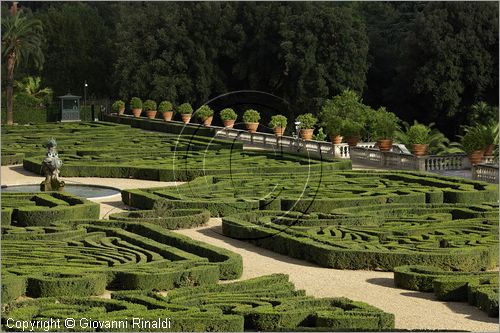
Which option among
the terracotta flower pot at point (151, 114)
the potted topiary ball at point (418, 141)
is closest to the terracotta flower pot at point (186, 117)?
the terracotta flower pot at point (151, 114)

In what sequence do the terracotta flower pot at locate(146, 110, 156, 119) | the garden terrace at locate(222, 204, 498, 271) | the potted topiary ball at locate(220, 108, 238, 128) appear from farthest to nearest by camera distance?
1. the terracotta flower pot at locate(146, 110, 156, 119)
2. the potted topiary ball at locate(220, 108, 238, 128)
3. the garden terrace at locate(222, 204, 498, 271)

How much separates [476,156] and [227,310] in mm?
23370

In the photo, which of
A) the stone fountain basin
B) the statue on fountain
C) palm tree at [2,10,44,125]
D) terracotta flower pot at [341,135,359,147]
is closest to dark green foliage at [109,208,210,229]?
the statue on fountain

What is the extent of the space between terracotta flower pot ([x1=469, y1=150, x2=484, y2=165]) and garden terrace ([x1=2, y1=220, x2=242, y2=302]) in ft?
55.0

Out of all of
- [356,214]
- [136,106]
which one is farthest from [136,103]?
[356,214]

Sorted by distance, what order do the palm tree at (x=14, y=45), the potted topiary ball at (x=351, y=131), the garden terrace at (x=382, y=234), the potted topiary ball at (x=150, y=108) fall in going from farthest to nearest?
the palm tree at (x=14, y=45), the potted topiary ball at (x=150, y=108), the potted topiary ball at (x=351, y=131), the garden terrace at (x=382, y=234)

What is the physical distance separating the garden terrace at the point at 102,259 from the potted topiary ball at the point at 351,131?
2053 cm

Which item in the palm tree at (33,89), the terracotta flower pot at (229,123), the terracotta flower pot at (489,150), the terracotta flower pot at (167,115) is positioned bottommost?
the terracotta flower pot at (489,150)

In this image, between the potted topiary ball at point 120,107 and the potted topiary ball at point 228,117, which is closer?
the potted topiary ball at point 228,117

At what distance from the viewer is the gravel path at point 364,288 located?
68.8ft

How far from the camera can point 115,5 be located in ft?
311

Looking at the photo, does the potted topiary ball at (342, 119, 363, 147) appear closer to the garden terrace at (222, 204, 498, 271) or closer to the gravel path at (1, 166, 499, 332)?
the garden terrace at (222, 204, 498, 271)

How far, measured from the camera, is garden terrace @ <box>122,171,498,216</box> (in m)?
33.0

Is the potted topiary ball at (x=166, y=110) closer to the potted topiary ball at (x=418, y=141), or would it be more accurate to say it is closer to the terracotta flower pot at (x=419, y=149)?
the potted topiary ball at (x=418, y=141)
